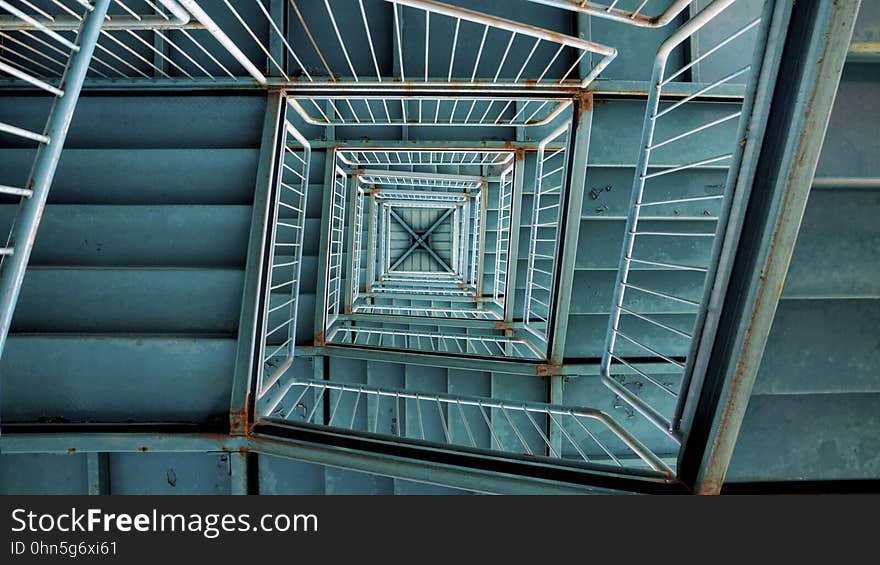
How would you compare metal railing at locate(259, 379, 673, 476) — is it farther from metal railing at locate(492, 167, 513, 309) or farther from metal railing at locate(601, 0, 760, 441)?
metal railing at locate(492, 167, 513, 309)

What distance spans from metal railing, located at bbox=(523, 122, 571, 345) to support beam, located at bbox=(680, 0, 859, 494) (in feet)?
5.79

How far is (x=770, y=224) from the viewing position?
1.36 m

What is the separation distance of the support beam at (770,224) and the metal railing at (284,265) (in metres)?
2.03

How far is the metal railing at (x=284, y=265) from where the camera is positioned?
2408 millimetres

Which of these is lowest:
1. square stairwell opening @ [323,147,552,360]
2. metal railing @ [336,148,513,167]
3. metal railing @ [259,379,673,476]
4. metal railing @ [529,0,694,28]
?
metal railing @ [259,379,673,476]

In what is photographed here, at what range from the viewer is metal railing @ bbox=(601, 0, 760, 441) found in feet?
6.33

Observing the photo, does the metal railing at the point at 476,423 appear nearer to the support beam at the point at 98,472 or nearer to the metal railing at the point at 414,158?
the support beam at the point at 98,472

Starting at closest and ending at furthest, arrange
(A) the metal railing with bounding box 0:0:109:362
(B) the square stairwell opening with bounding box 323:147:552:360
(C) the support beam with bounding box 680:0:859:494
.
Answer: (C) the support beam with bounding box 680:0:859:494 < (A) the metal railing with bounding box 0:0:109:362 < (B) the square stairwell opening with bounding box 323:147:552:360

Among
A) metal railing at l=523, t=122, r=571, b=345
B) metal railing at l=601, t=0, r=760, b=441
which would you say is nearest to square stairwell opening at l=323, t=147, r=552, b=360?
metal railing at l=523, t=122, r=571, b=345

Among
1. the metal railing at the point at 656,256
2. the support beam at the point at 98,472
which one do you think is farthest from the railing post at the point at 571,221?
the support beam at the point at 98,472

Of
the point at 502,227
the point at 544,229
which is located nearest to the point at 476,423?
the point at 544,229

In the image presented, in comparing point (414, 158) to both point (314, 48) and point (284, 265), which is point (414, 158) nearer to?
point (314, 48)
